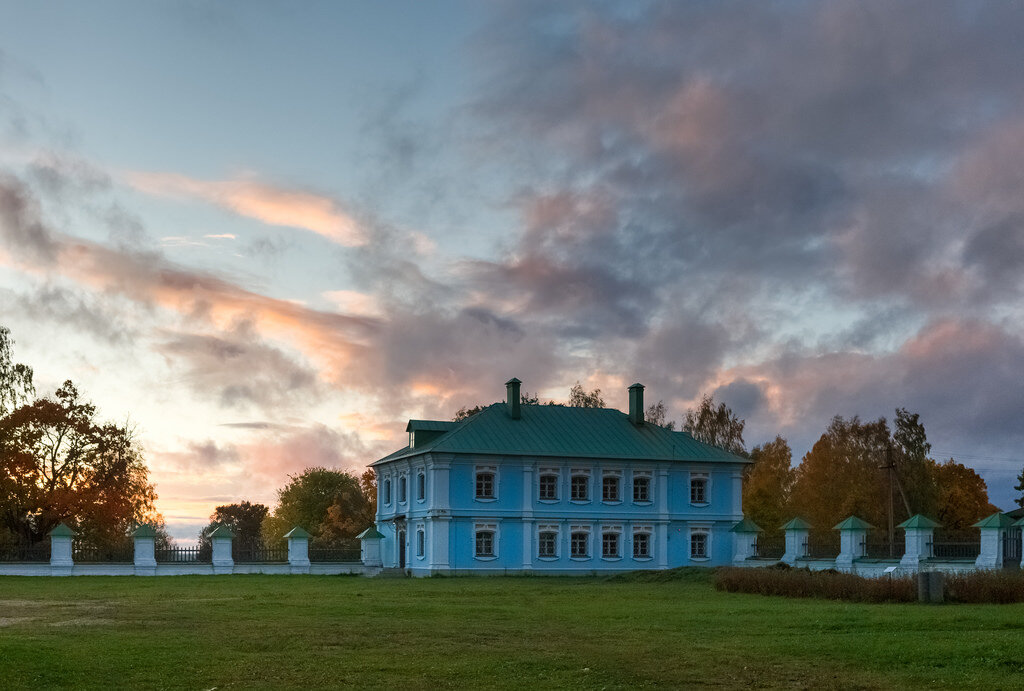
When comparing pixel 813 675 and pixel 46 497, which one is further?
pixel 46 497

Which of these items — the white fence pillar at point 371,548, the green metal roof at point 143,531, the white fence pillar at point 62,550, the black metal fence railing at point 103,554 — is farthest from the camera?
the white fence pillar at point 371,548

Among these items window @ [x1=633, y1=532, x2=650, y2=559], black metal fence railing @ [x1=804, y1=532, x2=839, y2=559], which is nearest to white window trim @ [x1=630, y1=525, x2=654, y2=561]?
window @ [x1=633, y1=532, x2=650, y2=559]

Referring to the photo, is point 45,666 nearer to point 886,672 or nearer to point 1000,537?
point 886,672

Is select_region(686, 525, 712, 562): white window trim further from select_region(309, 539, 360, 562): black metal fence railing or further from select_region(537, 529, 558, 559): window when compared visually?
select_region(309, 539, 360, 562): black metal fence railing

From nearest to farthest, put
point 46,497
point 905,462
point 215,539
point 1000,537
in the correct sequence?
point 1000,537, point 215,539, point 46,497, point 905,462

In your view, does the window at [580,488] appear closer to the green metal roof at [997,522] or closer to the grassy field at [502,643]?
the green metal roof at [997,522]

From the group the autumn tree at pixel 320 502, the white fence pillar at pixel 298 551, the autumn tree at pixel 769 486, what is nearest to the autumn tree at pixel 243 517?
the autumn tree at pixel 320 502

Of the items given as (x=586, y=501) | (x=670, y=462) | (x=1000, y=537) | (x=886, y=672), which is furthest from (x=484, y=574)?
(x=886, y=672)

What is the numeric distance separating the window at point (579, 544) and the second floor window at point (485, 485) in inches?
154

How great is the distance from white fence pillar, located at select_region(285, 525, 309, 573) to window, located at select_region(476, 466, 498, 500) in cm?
679

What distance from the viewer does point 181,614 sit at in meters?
19.8

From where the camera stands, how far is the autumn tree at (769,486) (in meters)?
65.8

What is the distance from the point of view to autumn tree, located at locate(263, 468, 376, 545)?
236ft

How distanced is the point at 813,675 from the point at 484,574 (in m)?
32.2
